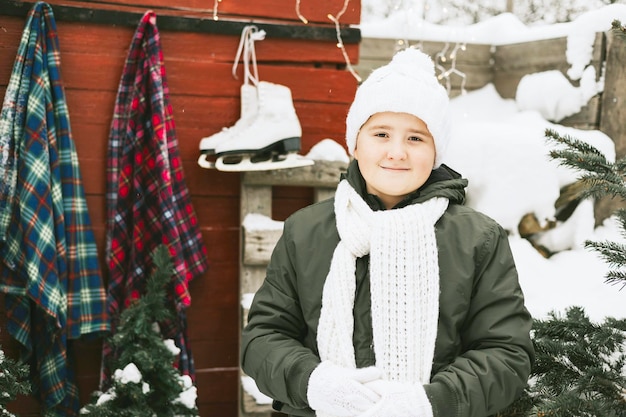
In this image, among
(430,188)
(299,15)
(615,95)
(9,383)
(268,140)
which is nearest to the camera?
(430,188)

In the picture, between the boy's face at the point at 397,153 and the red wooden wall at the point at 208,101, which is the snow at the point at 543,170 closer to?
the red wooden wall at the point at 208,101

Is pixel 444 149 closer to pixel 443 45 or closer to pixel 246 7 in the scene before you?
pixel 246 7

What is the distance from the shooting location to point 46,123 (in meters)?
2.48

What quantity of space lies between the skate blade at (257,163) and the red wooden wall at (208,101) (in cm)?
23

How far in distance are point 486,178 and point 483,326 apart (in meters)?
2.65

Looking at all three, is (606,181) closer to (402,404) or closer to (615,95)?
(402,404)

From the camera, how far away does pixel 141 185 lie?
265 centimetres

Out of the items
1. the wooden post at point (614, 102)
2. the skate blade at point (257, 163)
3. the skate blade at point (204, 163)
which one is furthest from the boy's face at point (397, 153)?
the wooden post at point (614, 102)

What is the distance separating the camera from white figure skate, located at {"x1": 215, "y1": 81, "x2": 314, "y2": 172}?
2557 mm

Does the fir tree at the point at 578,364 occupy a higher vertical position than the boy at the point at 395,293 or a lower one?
lower

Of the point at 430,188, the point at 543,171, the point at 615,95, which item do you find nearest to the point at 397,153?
the point at 430,188

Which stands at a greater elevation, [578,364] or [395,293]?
[395,293]

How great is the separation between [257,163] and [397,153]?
1.17 metres

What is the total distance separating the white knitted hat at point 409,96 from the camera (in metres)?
1.50
